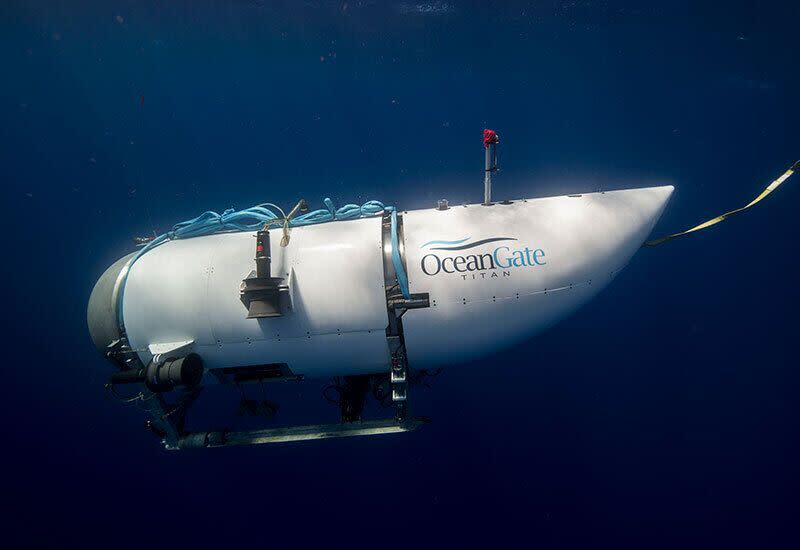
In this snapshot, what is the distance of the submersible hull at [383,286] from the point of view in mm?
2043

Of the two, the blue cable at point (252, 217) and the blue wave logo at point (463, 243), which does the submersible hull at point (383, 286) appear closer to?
the blue wave logo at point (463, 243)

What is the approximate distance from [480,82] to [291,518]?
847 centimetres

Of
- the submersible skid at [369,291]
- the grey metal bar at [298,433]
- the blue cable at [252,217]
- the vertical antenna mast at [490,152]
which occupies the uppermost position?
the vertical antenna mast at [490,152]

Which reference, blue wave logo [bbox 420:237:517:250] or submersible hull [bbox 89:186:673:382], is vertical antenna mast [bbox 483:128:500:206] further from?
blue wave logo [bbox 420:237:517:250]

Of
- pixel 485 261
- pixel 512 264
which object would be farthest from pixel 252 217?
pixel 512 264

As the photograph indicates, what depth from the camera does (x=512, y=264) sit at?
2.03 metres

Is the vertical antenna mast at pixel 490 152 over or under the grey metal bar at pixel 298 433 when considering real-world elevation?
over

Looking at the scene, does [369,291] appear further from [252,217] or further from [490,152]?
[490,152]

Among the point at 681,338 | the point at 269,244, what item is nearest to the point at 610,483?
the point at 681,338

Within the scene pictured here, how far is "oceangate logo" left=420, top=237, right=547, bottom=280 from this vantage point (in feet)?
6.65

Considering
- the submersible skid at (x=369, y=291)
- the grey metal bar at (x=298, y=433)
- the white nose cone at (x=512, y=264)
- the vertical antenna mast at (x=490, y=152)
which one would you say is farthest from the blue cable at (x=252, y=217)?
the grey metal bar at (x=298, y=433)

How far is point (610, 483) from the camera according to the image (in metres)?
5.24

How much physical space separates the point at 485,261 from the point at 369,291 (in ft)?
2.70

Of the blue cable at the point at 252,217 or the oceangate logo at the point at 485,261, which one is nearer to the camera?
the oceangate logo at the point at 485,261
